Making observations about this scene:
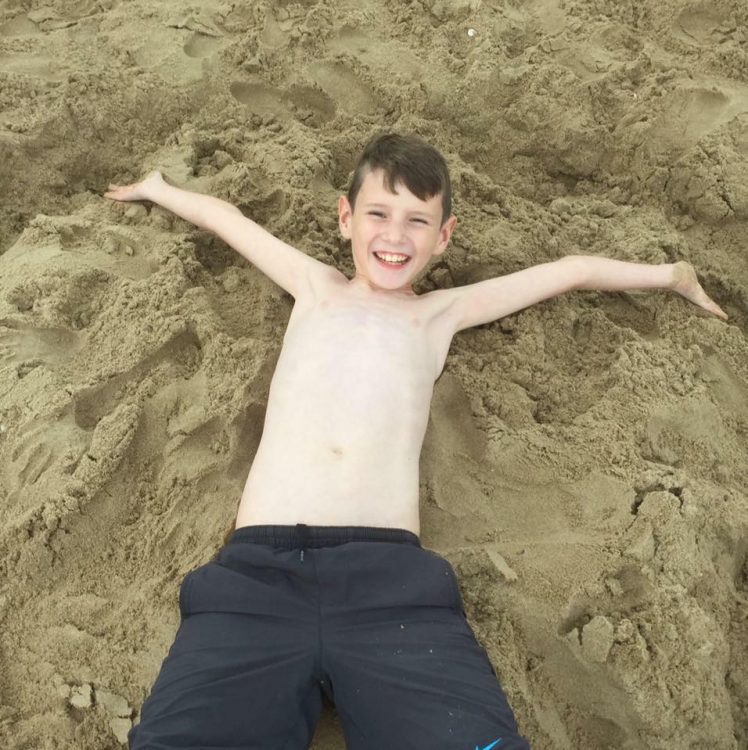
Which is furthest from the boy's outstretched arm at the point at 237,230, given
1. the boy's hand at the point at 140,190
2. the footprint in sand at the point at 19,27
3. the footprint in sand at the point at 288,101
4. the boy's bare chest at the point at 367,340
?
the footprint in sand at the point at 19,27

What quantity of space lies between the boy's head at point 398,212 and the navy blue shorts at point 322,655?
951 mm

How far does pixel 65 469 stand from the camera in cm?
225

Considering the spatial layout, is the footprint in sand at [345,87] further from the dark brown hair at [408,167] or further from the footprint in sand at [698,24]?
the footprint in sand at [698,24]

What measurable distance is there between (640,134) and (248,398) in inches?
84.6

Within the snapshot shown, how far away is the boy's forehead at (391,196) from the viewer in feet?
7.83

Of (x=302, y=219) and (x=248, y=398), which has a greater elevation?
(x=302, y=219)

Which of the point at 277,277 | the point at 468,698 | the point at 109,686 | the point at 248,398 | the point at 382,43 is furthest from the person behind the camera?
the point at 382,43

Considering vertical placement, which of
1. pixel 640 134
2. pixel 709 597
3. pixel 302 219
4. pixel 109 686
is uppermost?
pixel 640 134

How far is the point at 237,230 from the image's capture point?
2678 mm

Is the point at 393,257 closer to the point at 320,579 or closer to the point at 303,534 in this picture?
the point at 303,534

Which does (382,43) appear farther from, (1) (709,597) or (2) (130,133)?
(1) (709,597)

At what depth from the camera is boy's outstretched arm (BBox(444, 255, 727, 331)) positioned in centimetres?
256

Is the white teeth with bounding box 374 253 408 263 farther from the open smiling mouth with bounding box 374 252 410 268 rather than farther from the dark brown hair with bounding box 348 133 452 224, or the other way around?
the dark brown hair with bounding box 348 133 452 224

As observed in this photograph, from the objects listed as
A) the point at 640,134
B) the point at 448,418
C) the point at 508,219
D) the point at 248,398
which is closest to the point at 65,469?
the point at 248,398
